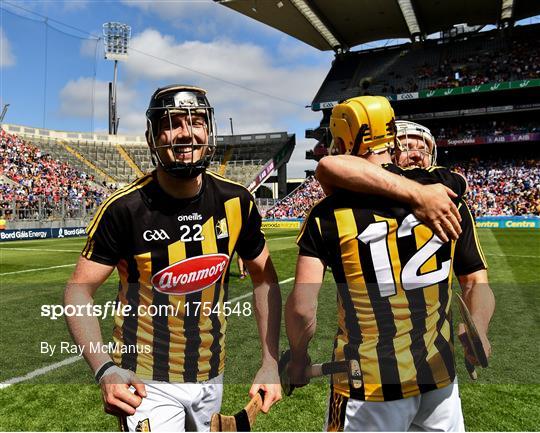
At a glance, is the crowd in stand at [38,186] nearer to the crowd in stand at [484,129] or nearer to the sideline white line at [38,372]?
the sideline white line at [38,372]

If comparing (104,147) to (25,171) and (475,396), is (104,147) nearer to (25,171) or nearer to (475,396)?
(25,171)

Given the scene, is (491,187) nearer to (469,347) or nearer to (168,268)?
(469,347)

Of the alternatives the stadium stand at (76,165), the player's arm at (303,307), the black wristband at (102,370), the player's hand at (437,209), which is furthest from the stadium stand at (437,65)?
the black wristband at (102,370)

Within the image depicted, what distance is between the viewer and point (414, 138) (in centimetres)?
262

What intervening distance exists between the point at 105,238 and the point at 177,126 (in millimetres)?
601

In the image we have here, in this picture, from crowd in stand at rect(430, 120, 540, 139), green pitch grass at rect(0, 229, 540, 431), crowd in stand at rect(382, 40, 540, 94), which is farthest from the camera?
crowd in stand at rect(382, 40, 540, 94)

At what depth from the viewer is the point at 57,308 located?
25.7 feet

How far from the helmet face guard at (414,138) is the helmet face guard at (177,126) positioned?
1.08 m

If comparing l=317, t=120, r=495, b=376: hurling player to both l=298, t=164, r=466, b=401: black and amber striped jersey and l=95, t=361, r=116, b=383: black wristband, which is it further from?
l=95, t=361, r=116, b=383: black wristband

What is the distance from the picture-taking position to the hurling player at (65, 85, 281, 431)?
2074 mm

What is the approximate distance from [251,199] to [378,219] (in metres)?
0.82

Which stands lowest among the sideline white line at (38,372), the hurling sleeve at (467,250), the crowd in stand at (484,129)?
the sideline white line at (38,372)

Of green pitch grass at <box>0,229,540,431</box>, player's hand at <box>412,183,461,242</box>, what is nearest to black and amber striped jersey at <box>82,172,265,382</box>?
player's hand at <box>412,183,461,242</box>

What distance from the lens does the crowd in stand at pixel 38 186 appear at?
87.0 feet
